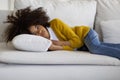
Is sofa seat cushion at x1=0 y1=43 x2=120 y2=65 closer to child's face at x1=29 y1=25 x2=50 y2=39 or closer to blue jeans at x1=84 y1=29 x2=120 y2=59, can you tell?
blue jeans at x1=84 y1=29 x2=120 y2=59

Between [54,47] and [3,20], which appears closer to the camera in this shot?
[54,47]

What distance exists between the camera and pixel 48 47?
1.64m

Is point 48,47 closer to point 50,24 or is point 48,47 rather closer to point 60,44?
point 60,44

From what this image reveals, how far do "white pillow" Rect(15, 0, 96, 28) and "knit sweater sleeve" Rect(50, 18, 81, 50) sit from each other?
203 millimetres

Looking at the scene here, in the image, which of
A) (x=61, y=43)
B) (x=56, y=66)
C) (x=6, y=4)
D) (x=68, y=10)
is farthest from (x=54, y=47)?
(x=6, y=4)

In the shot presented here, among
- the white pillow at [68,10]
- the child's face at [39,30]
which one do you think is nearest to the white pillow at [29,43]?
the child's face at [39,30]

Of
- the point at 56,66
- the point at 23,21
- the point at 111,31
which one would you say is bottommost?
the point at 56,66

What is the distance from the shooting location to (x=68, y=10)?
2.09 m

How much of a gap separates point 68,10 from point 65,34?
0.34 metres

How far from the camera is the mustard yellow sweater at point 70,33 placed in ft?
5.88

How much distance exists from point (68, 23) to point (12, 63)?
2.41 ft

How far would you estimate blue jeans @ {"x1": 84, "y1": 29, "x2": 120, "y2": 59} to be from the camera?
1639mm

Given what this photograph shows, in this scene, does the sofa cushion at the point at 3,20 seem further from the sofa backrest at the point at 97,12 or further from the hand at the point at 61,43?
the hand at the point at 61,43

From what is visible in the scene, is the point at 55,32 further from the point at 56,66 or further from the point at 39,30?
the point at 56,66
